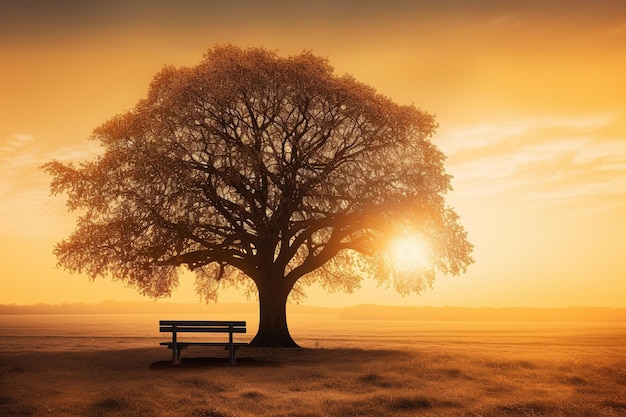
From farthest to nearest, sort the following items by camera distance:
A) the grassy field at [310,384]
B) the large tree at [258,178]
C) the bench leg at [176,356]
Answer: the large tree at [258,178] → the bench leg at [176,356] → the grassy field at [310,384]

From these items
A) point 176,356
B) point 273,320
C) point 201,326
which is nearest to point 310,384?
point 201,326

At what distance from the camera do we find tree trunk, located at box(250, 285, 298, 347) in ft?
122

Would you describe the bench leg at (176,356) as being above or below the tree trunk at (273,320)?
below

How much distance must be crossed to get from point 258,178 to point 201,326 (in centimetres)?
1183

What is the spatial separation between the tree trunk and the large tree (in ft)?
0.22

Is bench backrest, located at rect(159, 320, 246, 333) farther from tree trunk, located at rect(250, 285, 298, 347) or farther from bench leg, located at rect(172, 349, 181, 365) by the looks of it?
tree trunk, located at rect(250, 285, 298, 347)

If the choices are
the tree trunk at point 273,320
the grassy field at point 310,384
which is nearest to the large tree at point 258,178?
the tree trunk at point 273,320

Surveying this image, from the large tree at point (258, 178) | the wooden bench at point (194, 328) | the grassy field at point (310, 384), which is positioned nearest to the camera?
the grassy field at point (310, 384)

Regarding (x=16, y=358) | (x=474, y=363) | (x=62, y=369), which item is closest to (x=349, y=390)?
(x=474, y=363)

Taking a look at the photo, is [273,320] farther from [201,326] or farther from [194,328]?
[194,328]

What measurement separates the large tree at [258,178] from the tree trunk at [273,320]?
7 cm

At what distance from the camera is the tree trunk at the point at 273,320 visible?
37.3 meters

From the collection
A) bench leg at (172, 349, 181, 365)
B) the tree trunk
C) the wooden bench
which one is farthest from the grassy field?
the tree trunk

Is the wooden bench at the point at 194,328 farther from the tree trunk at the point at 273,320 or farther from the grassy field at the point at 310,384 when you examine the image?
the tree trunk at the point at 273,320
